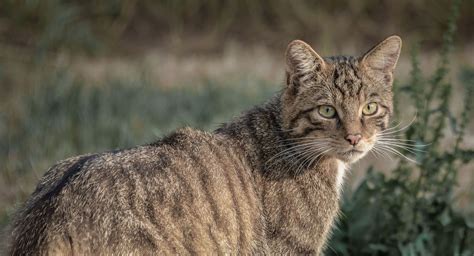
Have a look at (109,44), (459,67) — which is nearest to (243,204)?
(459,67)

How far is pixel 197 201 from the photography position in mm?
3547

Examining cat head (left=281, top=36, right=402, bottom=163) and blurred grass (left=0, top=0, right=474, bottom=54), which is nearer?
cat head (left=281, top=36, right=402, bottom=163)

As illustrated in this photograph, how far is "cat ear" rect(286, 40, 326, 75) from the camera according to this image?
13.4 feet

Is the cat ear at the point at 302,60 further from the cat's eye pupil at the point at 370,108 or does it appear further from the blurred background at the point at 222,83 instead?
the blurred background at the point at 222,83

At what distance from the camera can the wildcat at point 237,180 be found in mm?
3254

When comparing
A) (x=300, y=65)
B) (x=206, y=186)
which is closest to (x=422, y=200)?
(x=300, y=65)

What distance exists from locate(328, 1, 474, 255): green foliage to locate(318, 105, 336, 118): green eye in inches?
25.0

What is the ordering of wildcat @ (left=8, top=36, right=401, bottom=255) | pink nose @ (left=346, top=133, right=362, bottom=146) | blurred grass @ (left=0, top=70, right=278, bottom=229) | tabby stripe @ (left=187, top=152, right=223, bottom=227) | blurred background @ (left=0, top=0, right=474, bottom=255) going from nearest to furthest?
wildcat @ (left=8, top=36, right=401, bottom=255) < tabby stripe @ (left=187, top=152, right=223, bottom=227) < pink nose @ (left=346, top=133, right=362, bottom=146) < blurred background @ (left=0, top=0, right=474, bottom=255) < blurred grass @ (left=0, top=70, right=278, bottom=229)

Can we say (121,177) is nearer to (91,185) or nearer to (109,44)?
(91,185)

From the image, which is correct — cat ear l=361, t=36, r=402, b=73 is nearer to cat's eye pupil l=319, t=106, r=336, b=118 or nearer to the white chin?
cat's eye pupil l=319, t=106, r=336, b=118

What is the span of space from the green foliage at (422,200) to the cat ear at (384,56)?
337 millimetres

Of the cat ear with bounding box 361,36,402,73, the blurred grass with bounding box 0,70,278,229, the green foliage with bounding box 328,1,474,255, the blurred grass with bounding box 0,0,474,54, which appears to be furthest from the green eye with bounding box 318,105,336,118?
the blurred grass with bounding box 0,0,474,54

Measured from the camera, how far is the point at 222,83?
813 cm

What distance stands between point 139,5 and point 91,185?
294 inches
